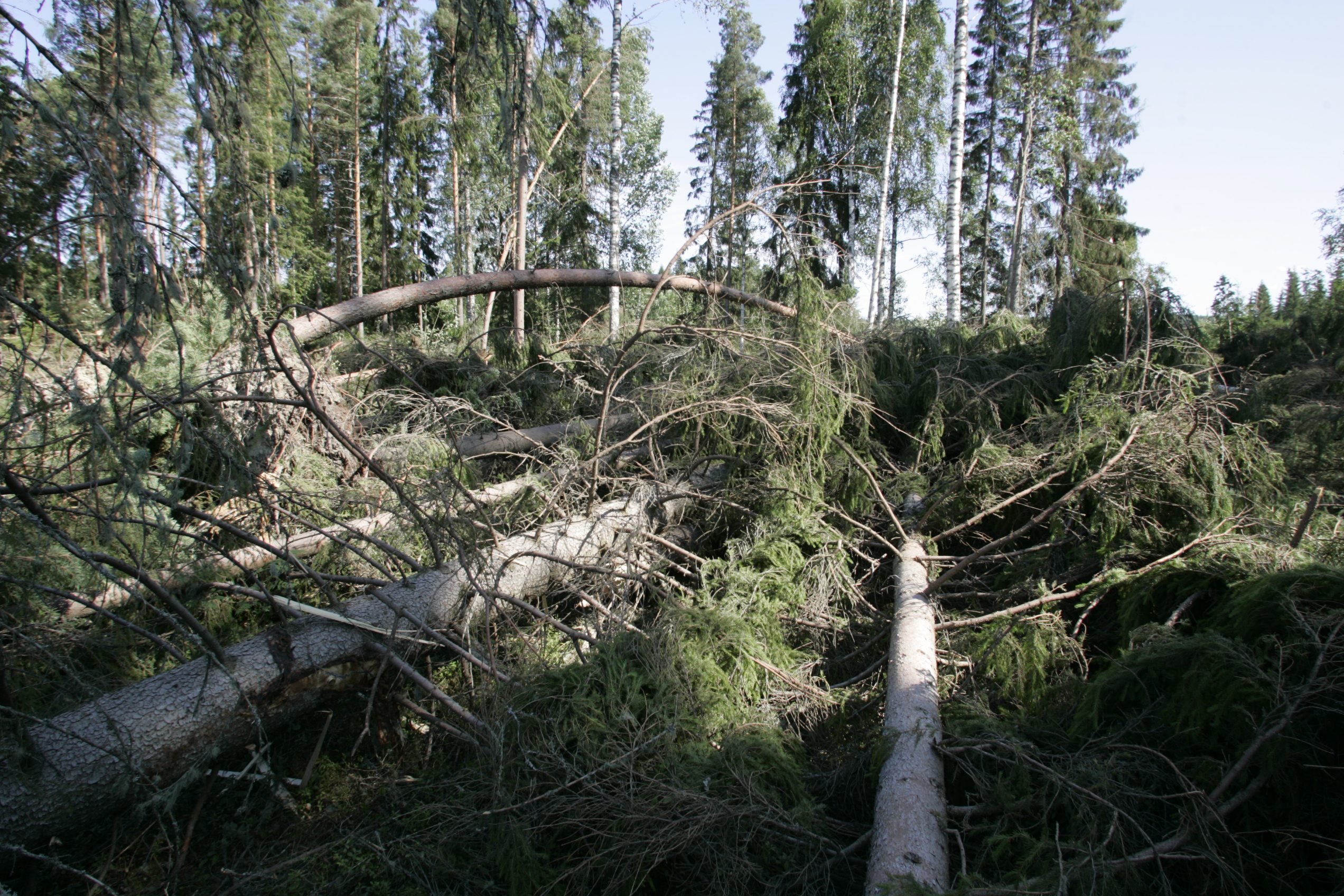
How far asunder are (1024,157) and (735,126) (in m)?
8.03

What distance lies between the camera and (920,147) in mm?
17219

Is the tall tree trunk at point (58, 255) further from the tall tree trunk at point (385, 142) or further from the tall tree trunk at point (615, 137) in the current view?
the tall tree trunk at point (385, 142)

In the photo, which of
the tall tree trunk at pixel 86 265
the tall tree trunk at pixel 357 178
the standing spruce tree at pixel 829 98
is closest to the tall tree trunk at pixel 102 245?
the tall tree trunk at pixel 86 265

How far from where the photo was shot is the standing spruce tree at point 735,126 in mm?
19062

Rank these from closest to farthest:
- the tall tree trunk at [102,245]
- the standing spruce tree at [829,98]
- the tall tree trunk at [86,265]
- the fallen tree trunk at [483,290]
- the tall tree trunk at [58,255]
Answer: the tall tree trunk at [102,245]
the tall tree trunk at [58,255]
the tall tree trunk at [86,265]
the fallen tree trunk at [483,290]
the standing spruce tree at [829,98]

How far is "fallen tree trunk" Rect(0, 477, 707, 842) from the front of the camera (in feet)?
6.76

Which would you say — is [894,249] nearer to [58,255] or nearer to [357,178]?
[357,178]

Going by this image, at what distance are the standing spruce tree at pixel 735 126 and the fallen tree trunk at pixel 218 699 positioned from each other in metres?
16.4

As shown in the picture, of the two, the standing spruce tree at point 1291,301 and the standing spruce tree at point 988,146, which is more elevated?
the standing spruce tree at point 988,146

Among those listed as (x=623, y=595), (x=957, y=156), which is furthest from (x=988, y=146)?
(x=623, y=595)

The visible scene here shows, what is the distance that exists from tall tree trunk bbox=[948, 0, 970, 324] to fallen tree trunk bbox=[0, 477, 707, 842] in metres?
9.46

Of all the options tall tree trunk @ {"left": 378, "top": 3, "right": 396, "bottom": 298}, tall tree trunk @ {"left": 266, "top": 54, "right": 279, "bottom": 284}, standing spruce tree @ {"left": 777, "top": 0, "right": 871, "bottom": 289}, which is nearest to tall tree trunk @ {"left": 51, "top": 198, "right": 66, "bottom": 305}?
tall tree trunk @ {"left": 266, "top": 54, "right": 279, "bottom": 284}

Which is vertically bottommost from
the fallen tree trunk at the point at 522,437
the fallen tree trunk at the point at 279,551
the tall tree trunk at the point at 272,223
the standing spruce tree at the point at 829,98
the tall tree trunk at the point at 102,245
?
the fallen tree trunk at the point at 279,551

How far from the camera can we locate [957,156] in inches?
430
